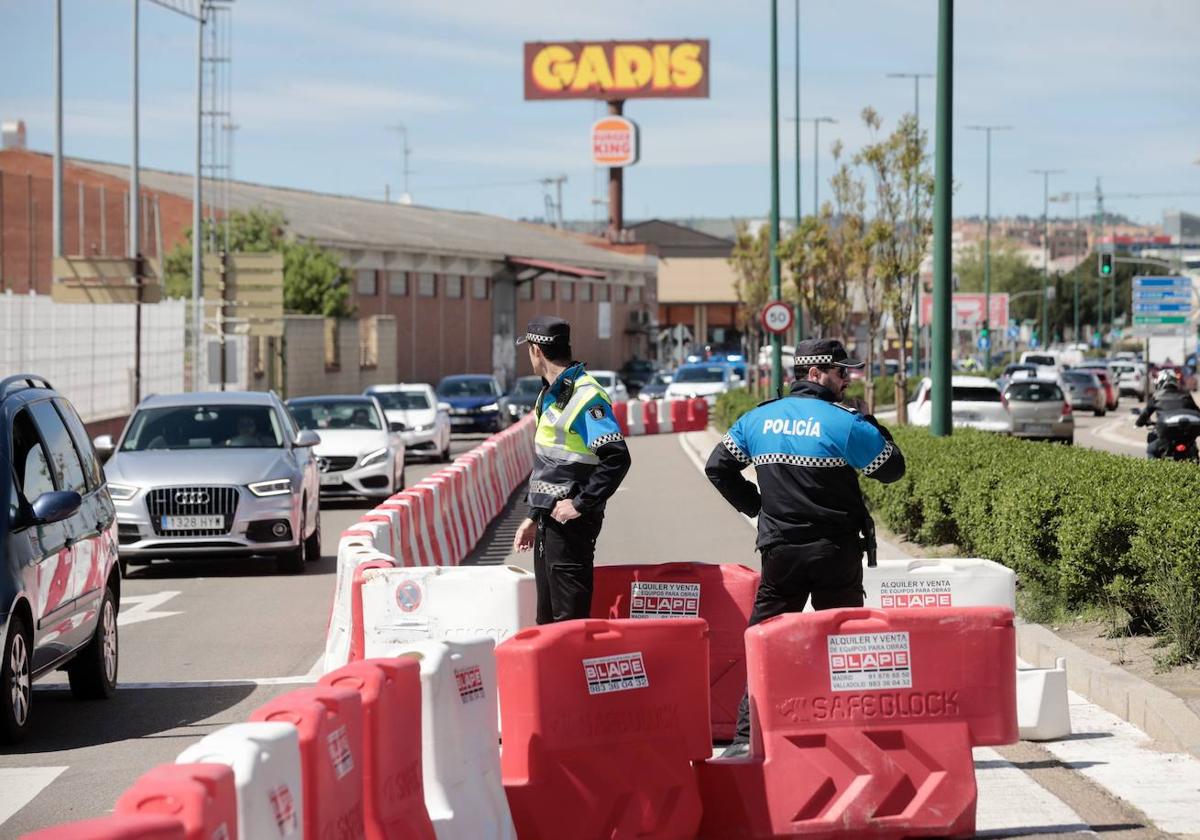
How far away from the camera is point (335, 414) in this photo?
27203 mm

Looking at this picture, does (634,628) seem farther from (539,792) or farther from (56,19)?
(56,19)

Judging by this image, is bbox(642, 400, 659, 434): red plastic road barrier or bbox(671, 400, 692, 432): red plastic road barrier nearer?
bbox(642, 400, 659, 434): red plastic road barrier

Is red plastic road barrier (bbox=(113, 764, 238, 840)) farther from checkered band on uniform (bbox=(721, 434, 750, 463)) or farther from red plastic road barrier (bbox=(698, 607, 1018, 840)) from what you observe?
checkered band on uniform (bbox=(721, 434, 750, 463))

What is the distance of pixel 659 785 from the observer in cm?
678

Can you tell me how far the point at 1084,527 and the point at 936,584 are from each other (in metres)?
2.05

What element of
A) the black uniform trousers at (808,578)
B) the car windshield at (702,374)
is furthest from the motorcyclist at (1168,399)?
the car windshield at (702,374)

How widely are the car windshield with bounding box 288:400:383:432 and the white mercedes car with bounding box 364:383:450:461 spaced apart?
7.62m

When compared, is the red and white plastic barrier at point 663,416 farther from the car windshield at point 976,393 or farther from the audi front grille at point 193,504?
the audi front grille at point 193,504

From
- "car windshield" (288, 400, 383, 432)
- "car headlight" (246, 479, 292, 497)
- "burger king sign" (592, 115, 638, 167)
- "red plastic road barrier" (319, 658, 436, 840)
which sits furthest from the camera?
"burger king sign" (592, 115, 638, 167)

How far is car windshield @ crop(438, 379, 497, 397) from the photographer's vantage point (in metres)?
48.4

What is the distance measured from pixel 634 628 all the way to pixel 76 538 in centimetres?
426

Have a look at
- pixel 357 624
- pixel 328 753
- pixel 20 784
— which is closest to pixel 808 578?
pixel 328 753

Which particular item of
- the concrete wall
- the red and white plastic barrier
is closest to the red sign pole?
the concrete wall

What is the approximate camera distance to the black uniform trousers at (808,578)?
763cm
